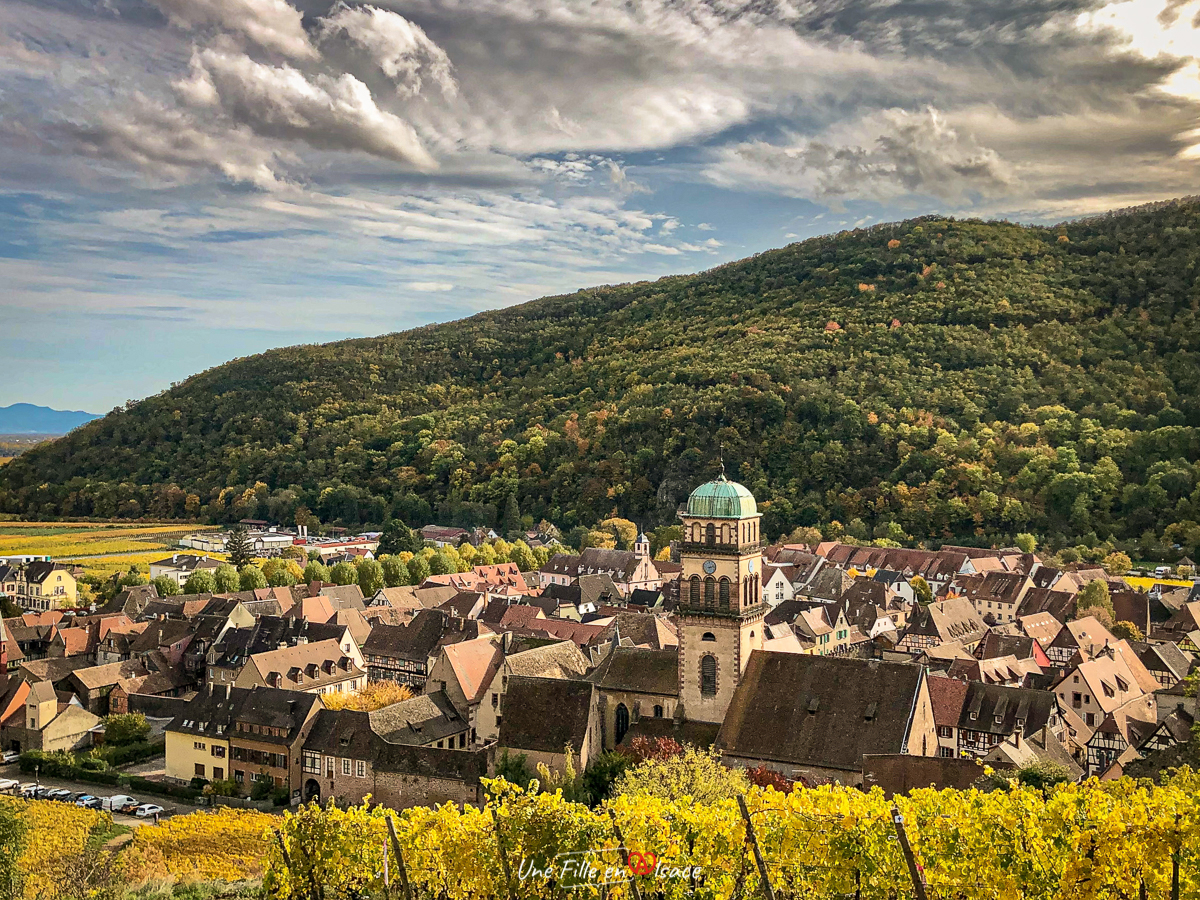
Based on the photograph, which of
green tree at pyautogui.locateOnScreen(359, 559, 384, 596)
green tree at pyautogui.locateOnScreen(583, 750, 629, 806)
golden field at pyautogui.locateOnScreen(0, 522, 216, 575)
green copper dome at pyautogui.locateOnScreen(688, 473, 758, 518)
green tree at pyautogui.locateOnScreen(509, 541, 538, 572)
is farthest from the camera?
golden field at pyautogui.locateOnScreen(0, 522, 216, 575)

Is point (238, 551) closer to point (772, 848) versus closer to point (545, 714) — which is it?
point (545, 714)

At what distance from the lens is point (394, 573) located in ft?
341

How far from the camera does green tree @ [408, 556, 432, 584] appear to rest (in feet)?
344

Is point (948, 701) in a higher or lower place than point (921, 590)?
higher

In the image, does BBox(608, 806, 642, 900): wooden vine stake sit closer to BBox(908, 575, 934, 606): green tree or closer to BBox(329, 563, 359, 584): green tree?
BBox(908, 575, 934, 606): green tree

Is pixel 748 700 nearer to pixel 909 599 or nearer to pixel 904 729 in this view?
pixel 904 729

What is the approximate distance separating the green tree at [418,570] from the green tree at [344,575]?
5676 millimetres

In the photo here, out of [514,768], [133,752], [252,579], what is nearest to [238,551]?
[252,579]

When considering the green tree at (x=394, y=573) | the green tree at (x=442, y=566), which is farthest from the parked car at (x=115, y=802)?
the green tree at (x=442, y=566)

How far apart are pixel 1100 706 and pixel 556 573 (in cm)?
6497

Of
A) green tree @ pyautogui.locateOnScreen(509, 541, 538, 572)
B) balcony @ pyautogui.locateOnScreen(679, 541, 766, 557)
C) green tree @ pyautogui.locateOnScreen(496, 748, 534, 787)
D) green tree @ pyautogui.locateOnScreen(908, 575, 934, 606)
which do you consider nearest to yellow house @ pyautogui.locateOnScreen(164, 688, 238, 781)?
green tree @ pyautogui.locateOnScreen(496, 748, 534, 787)

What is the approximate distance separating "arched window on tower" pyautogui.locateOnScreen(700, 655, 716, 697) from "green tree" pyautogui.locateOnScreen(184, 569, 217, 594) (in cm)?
6717

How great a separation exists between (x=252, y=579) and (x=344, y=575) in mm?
8694

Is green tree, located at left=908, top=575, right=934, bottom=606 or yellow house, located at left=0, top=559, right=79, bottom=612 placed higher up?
yellow house, located at left=0, top=559, right=79, bottom=612
